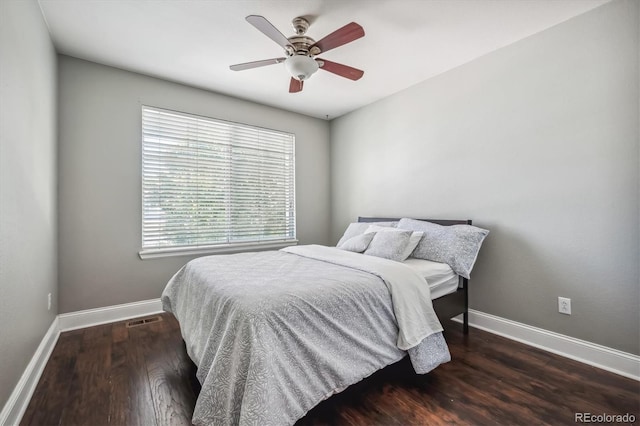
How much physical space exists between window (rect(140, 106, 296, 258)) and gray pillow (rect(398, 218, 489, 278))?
2131 mm

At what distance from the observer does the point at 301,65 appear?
2193 mm

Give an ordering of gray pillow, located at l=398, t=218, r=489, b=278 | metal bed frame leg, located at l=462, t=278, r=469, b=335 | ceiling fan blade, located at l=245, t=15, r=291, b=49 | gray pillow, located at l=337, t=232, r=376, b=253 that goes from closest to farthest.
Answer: ceiling fan blade, located at l=245, t=15, r=291, b=49 → gray pillow, located at l=398, t=218, r=489, b=278 → metal bed frame leg, located at l=462, t=278, r=469, b=335 → gray pillow, located at l=337, t=232, r=376, b=253

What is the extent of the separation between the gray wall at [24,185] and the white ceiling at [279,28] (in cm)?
36

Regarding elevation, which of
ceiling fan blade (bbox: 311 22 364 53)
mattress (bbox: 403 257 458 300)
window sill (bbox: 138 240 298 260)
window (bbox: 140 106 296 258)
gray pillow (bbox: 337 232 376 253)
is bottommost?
mattress (bbox: 403 257 458 300)

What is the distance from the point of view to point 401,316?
Result: 1.82 metres

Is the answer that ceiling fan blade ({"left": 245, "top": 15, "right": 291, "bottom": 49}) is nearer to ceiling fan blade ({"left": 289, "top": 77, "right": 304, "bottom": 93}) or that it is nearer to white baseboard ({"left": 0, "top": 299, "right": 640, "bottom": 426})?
ceiling fan blade ({"left": 289, "top": 77, "right": 304, "bottom": 93})

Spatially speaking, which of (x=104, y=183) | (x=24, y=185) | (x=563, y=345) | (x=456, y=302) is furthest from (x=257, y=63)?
(x=563, y=345)

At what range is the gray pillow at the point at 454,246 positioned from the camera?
2473 millimetres

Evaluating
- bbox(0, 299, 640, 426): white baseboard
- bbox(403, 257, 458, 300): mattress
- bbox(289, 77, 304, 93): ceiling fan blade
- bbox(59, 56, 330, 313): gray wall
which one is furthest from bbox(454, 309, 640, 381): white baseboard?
bbox(59, 56, 330, 313): gray wall

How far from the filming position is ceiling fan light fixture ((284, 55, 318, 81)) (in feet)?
7.12

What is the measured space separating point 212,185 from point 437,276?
8.99 feet

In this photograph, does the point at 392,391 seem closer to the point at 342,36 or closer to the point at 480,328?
the point at 480,328

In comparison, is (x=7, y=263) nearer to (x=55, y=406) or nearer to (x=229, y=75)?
(x=55, y=406)

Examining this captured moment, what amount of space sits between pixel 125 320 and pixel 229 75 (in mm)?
2817
